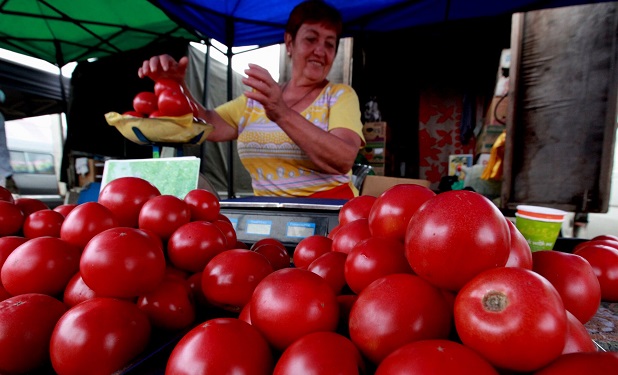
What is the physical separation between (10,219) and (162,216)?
0.50 meters

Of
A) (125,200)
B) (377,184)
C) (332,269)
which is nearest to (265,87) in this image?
(125,200)

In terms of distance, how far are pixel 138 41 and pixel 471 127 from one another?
5953 millimetres

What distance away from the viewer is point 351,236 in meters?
0.63

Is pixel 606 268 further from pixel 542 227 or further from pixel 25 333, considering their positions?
pixel 25 333

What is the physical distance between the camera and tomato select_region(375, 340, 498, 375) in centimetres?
30

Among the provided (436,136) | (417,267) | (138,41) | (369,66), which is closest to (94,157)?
(138,41)

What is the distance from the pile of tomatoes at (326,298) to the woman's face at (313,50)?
4.39 feet

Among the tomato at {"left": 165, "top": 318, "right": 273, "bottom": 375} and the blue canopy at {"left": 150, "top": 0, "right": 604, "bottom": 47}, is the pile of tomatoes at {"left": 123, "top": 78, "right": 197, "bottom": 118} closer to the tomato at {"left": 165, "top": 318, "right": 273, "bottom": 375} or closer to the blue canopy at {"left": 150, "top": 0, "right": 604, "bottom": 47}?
the blue canopy at {"left": 150, "top": 0, "right": 604, "bottom": 47}

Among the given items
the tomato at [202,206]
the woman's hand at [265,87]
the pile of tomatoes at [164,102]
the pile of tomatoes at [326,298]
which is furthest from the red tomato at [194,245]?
the pile of tomatoes at [164,102]

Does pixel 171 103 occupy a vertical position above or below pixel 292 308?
above

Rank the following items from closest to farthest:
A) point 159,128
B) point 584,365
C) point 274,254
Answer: point 584,365, point 274,254, point 159,128

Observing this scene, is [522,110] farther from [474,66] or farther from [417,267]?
[474,66]

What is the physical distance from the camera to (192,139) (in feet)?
5.74

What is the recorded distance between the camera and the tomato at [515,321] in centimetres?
31
